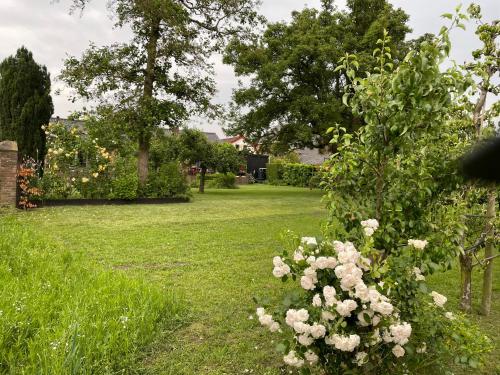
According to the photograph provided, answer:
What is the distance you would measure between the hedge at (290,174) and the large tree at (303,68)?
389 inches

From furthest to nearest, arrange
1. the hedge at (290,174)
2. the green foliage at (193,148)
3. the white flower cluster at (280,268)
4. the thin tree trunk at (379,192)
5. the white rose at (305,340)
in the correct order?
the hedge at (290,174) → the green foliage at (193,148) → the thin tree trunk at (379,192) → the white flower cluster at (280,268) → the white rose at (305,340)

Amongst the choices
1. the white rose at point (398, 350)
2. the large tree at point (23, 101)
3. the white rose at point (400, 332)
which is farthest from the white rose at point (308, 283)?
the large tree at point (23, 101)

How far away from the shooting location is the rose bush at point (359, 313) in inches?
91.7

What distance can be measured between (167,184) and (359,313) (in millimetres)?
14758

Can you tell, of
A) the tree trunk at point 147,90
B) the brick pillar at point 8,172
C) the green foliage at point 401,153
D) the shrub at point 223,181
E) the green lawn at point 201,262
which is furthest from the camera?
the shrub at point 223,181

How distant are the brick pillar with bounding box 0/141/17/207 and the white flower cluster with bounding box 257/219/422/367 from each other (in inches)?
446

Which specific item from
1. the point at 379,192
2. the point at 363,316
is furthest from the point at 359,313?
the point at 379,192

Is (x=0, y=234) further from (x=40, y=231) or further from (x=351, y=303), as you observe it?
(x=351, y=303)

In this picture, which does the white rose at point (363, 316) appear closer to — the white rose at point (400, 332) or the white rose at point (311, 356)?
the white rose at point (400, 332)

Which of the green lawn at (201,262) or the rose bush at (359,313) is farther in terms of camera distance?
the green lawn at (201,262)

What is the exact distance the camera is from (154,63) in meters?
16.6

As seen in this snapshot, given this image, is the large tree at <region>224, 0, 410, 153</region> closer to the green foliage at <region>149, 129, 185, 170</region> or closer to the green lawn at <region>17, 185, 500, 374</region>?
the green foliage at <region>149, 129, 185, 170</region>

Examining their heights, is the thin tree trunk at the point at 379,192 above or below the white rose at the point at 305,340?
above

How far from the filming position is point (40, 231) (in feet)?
27.2
